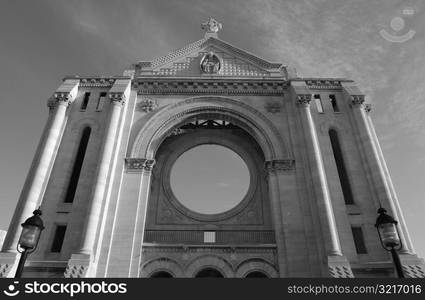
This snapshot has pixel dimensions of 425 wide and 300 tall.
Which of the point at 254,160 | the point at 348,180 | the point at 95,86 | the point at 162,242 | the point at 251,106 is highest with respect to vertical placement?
the point at 95,86

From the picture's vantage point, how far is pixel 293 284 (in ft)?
28.7

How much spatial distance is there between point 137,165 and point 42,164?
544 centimetres

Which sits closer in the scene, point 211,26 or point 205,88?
point 205,88

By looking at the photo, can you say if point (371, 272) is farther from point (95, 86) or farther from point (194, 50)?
point (95, 86)

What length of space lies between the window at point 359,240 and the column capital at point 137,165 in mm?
12611

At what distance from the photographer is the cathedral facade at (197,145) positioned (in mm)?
15633

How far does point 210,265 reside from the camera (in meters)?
16.5

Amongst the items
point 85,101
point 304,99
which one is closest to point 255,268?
point 304,99

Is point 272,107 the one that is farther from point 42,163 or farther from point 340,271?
point 42,163

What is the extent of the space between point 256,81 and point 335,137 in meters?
6.78

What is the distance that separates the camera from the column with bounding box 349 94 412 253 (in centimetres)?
1588

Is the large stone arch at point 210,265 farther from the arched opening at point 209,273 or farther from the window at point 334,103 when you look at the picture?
the window at point 334,103

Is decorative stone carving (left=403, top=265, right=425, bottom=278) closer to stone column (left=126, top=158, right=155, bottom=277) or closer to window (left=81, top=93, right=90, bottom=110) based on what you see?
stone column (left=126, top=158, right=155, bottom=277)

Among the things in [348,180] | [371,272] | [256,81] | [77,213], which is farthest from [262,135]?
[77,213]
